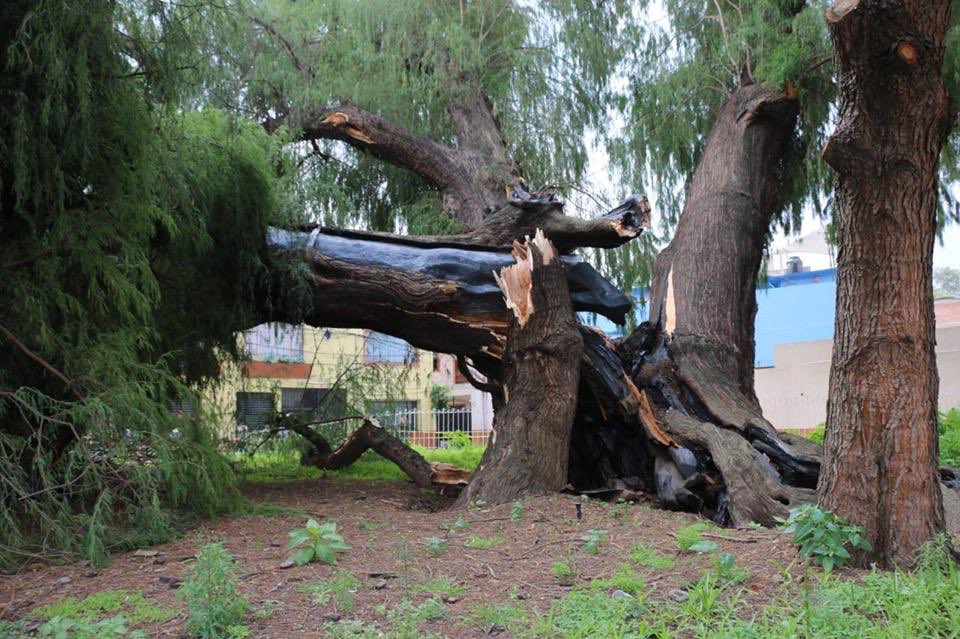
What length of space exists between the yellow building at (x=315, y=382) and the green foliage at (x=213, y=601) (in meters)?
4.27

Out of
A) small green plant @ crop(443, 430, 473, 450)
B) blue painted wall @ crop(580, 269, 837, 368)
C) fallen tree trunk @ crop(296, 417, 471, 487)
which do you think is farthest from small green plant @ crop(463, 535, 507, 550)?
blue painted wall @ crop(580, 269, 837, 368)

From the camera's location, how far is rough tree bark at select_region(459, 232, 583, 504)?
6.43m

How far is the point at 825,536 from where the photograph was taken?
158 inches

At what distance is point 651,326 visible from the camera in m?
7.82

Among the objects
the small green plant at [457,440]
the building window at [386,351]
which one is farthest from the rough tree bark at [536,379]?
the small green plant at [457,440]

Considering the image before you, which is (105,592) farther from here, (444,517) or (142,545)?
(444,517)

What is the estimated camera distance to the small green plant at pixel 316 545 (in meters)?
4.34

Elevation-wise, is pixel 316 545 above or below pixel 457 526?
above

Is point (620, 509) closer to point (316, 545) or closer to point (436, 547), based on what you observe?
point (436, 547)

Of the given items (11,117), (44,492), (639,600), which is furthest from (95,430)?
(639,600)

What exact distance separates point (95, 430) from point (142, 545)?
689 millimetres

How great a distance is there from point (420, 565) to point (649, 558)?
3.71 ft

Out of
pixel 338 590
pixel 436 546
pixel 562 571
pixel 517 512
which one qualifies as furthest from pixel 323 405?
pixel 338 590

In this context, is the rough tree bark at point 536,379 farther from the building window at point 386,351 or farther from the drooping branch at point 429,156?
the building window at point 386,351
